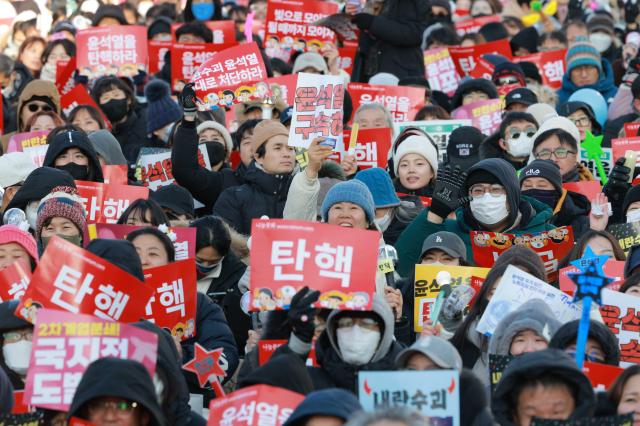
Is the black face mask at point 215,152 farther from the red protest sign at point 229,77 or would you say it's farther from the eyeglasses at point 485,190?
the eyeglasses at point 485,190

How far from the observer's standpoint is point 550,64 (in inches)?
695

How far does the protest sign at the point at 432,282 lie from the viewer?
9.78 metres

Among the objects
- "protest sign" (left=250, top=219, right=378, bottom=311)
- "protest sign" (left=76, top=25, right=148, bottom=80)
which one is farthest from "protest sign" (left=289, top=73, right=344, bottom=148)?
"protest sign" (left=76, top=25, right=148, bottom=80)

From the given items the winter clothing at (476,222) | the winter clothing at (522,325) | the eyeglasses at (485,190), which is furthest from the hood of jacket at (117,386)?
the eyeglasses at (485,190)

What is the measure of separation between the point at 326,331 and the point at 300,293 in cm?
22

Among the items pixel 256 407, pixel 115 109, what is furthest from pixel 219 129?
pixel 256 407

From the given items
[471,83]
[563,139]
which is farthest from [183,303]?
[471,83]

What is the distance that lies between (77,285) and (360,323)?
4.58ft

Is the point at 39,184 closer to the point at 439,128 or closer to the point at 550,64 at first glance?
the point at 439,128

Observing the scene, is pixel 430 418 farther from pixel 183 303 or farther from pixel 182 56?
pixel 182 56

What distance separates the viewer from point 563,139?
41.6 feet

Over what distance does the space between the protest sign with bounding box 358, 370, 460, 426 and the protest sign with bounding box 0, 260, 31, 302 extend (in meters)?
2.44

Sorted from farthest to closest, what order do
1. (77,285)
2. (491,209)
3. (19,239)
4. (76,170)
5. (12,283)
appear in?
(76,170) < (491,209) < (19,239) < (12,283) < (77,285)

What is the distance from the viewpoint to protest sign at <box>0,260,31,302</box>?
9047 millimetres
